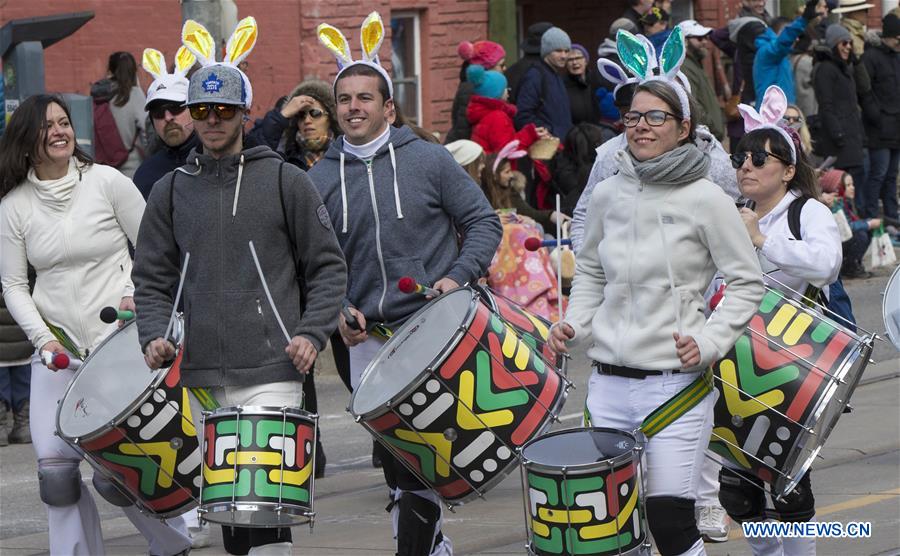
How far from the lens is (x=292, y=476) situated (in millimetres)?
5355

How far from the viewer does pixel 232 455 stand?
533 centimetres

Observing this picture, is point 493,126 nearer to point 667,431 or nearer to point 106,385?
point 106,385

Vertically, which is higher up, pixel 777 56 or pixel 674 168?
pixel 674 168

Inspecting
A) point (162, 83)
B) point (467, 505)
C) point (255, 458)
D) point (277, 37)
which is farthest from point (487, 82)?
point (255, 458)

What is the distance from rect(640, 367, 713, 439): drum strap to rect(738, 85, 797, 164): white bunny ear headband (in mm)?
1620

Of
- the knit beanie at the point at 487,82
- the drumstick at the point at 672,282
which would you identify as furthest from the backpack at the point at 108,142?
the drumstick at the point at 672,282

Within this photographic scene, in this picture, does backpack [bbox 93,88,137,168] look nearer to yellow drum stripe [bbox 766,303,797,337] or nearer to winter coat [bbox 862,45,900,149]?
winter coat [bbox 862,45,900,149]

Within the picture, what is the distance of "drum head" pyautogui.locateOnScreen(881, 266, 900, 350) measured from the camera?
652cm

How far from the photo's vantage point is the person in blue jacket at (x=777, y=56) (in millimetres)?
15703

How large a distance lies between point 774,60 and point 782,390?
418 inches

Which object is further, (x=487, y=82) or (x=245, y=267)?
(x=487, y=82)

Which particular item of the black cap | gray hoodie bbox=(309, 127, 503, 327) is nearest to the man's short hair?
gray hoodie bbox=(309, 127, 503, 327)

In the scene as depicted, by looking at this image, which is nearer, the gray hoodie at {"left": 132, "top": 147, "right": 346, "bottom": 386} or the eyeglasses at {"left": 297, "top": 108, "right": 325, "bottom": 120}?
the gray hoodie at {"left": 132, "top": 147, "right": 346, "bottom": 386}

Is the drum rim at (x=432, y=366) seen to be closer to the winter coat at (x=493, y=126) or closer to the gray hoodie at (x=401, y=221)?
the gray hoodie at (x=401, y=221)
